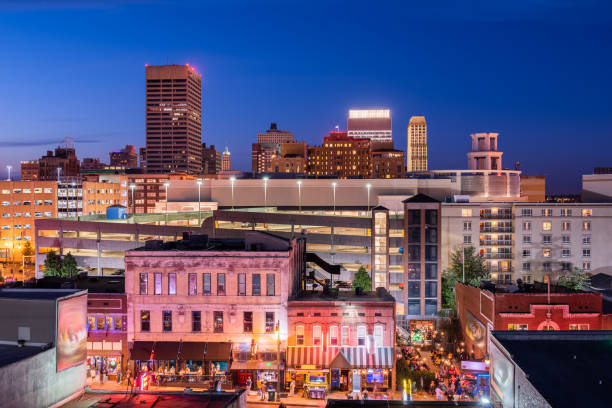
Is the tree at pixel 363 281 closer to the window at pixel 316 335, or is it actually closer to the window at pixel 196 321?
the window at pixel 316 335

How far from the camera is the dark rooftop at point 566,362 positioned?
18.6 meters

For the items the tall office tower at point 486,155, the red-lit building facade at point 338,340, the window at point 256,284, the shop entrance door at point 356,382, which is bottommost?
the shop entrance door at point 356,382

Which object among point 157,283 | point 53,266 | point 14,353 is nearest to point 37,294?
point 14,353

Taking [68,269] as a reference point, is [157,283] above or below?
above

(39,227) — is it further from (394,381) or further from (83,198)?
(394,381)

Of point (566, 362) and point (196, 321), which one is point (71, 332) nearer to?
point (196, 321)

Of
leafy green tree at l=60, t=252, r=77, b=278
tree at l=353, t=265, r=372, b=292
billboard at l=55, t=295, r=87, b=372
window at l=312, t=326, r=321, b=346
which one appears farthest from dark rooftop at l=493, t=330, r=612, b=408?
leafy green tree at l=60, t=252, r=77, b=278

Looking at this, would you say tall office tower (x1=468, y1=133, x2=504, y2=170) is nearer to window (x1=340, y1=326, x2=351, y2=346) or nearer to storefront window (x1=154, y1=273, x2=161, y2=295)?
window (x1=340, y1=326, x2=351, y2=346)

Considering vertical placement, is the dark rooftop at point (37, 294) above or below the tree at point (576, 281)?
above

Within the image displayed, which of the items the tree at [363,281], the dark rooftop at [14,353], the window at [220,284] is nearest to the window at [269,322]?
the window at [220,284]

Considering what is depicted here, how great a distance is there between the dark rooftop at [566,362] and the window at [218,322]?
83.5ft

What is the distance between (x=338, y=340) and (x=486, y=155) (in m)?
128

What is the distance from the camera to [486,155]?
6265 inches

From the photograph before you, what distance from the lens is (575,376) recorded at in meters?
20.7
